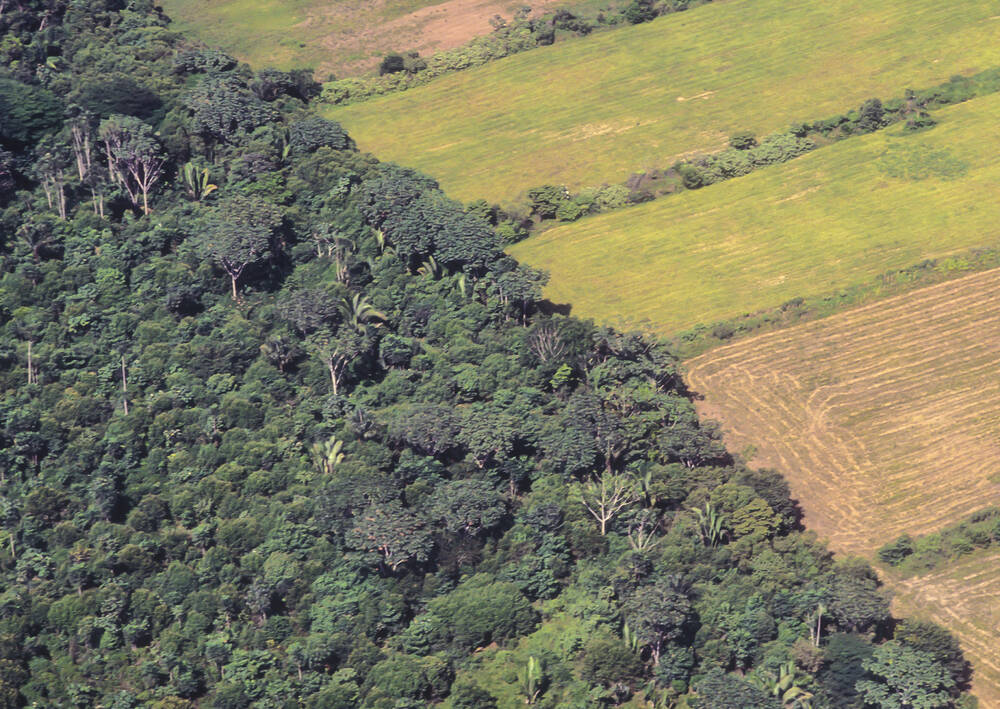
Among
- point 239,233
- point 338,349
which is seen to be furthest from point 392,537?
point 239,233

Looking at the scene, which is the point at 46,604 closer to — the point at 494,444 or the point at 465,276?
the point at 494,444

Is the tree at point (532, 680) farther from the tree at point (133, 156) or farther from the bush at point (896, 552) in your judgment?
the tree at point (133, 156)

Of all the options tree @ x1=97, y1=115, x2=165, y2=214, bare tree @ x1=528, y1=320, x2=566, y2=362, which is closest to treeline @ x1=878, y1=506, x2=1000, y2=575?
bare tree @ x1=528, y1=320, x2=566, y2=362

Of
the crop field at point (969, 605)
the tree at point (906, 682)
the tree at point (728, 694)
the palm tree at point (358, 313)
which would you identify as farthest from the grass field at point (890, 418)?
the palm tree at point (358, 313)

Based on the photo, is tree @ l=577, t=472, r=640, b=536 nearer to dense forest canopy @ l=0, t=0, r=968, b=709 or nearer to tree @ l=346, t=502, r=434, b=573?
dense forest canopy @ l=0, t=0, r=968, b=709

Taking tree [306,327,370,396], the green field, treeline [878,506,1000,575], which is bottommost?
treeline [878,506,1000,575]

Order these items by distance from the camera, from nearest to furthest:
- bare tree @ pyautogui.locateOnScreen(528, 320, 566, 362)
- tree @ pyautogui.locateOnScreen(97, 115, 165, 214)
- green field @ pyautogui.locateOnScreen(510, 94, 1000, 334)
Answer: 1. bare tree @ pyautogui.locateOnScreen(528, 320, 566, 362)
2. green field @ pyautogui.locateOnScreen(510, 94, 1000, 334)
3. tree @ pyautogui.locateOnScreen(97, 115, 165, 214)

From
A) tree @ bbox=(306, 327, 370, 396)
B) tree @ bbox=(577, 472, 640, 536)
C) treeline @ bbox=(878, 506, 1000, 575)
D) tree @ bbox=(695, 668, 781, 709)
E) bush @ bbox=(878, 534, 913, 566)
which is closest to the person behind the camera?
tree @ bbox=(695, 668, 781, 709)
